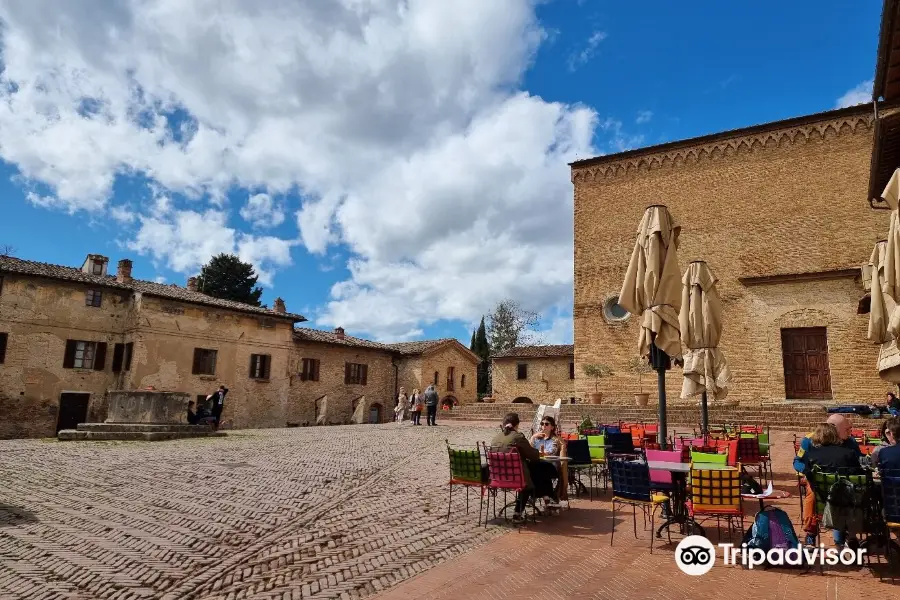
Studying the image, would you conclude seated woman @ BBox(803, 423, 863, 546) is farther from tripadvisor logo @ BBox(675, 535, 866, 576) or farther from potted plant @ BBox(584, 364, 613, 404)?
potted plant @ BBox(584, 364, 613, 404)

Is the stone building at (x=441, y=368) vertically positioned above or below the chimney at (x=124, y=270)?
below

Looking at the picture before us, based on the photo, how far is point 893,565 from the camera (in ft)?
16.0

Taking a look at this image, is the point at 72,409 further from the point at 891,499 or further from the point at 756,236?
the point at 756,236

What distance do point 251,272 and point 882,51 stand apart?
50.9m

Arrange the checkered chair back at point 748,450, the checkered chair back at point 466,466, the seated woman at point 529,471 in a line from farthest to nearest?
the checkered chair back at point 748,450, the checkered chair back at point 466,466, the seated woman at point 529,471

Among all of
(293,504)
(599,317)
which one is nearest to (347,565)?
(293,504)

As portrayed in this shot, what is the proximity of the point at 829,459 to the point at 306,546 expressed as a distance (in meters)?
5.38

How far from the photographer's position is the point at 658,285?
826 centimetres

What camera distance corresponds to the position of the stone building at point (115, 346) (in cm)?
2297

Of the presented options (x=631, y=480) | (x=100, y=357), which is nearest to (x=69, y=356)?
(x=100, y=357)

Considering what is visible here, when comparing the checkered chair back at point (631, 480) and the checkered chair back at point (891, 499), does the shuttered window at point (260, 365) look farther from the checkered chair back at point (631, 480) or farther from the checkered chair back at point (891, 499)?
the checkered chair back at point (891, 499)

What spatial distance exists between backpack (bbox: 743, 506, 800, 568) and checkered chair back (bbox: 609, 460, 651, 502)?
1.01 meters

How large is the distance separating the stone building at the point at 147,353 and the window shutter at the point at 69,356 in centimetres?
4

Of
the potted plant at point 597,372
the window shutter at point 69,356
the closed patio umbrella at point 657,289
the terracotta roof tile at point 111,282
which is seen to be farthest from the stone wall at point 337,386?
the closed patio umbrella at point 657,289
